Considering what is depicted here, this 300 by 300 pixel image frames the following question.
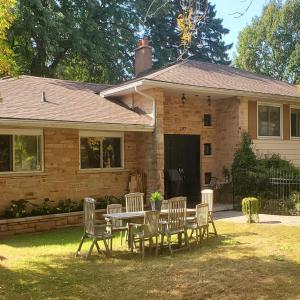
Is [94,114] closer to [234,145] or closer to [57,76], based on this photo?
[234,145]

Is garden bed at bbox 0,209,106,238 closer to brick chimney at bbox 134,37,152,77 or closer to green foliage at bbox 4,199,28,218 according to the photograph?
green foliage at bbox 4,199,28,218

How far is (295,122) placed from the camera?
18922 mm

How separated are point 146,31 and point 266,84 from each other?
618 inches

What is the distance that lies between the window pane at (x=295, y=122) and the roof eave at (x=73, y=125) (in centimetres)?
740

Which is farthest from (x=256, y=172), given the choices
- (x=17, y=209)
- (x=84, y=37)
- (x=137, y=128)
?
(x=84, y=37)

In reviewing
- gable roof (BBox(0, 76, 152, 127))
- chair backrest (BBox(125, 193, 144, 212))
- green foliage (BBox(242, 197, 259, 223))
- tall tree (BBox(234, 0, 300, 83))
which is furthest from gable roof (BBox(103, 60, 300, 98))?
tall tree (BBox(234, 0, 300, 83))

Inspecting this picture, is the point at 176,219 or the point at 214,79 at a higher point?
the point at 214,79

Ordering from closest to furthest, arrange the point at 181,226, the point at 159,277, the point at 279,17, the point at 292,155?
the point at 159,277 < the point at 181,226 < the point at 292,155 < the point at 279,17

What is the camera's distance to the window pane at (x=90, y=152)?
47.8 ft

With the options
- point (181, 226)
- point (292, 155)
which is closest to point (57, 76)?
point (292, 155)

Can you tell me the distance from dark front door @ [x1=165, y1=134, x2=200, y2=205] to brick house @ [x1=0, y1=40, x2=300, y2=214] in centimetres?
4

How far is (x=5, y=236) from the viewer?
1155 cm

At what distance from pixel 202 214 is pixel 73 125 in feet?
17.5

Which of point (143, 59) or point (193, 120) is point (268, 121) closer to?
point (193, 120)
